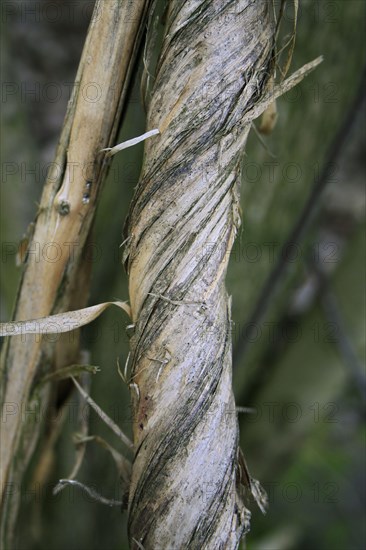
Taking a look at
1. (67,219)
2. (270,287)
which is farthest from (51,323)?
(270,287)

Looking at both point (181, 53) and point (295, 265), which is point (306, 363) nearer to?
point (295, 265)

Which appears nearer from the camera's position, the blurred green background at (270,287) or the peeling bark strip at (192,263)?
the peeling bark strip at (192,263)

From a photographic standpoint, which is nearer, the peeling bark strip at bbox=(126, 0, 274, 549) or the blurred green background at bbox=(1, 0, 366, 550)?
the peeling bark strip at bbox=(126, 0, 274, 549)

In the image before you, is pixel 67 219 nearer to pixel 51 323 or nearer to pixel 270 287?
pixel 51 323

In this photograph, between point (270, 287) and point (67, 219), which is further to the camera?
point (270, 287)
